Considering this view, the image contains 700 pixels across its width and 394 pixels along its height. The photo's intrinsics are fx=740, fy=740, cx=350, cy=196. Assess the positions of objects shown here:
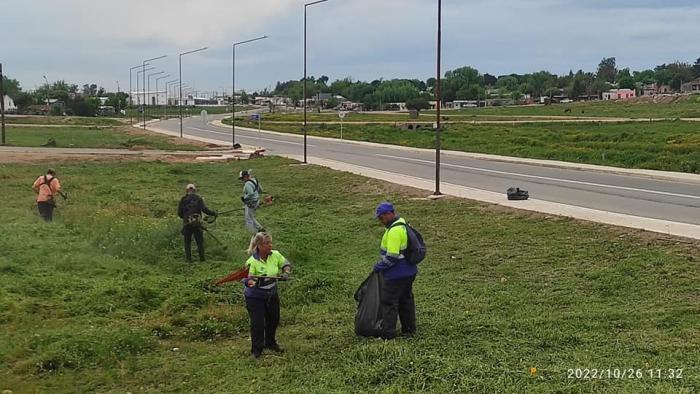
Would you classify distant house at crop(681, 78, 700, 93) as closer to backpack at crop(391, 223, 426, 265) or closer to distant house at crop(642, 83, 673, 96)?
distant house at crop(642, 83, 673, 96)

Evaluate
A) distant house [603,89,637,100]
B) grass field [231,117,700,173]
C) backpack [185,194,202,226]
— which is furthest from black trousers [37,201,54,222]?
distant house [603,89,637,100]

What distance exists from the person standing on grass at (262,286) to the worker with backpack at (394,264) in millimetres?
1133

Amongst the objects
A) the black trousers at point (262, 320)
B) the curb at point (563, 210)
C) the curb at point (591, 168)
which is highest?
the curb at point (591, 168)

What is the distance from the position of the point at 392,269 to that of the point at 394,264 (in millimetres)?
108

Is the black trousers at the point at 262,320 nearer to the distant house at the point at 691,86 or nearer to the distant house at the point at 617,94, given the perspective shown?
the distant house at the point at 617,94

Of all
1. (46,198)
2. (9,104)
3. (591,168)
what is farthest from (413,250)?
(9,104)

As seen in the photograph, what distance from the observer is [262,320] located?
8398 mm

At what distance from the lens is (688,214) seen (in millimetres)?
16469

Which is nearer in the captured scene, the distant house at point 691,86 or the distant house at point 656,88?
the distant house at point 691,86

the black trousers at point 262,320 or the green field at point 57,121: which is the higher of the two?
the green field at point 57,121

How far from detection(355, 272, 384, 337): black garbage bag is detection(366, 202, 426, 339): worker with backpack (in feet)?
0.08

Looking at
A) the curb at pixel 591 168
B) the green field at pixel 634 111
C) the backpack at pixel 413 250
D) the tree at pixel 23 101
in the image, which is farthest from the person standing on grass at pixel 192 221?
the tree at pixel 23 101

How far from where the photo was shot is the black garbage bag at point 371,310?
824 cm

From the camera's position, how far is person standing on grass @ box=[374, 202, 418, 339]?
8062mm
